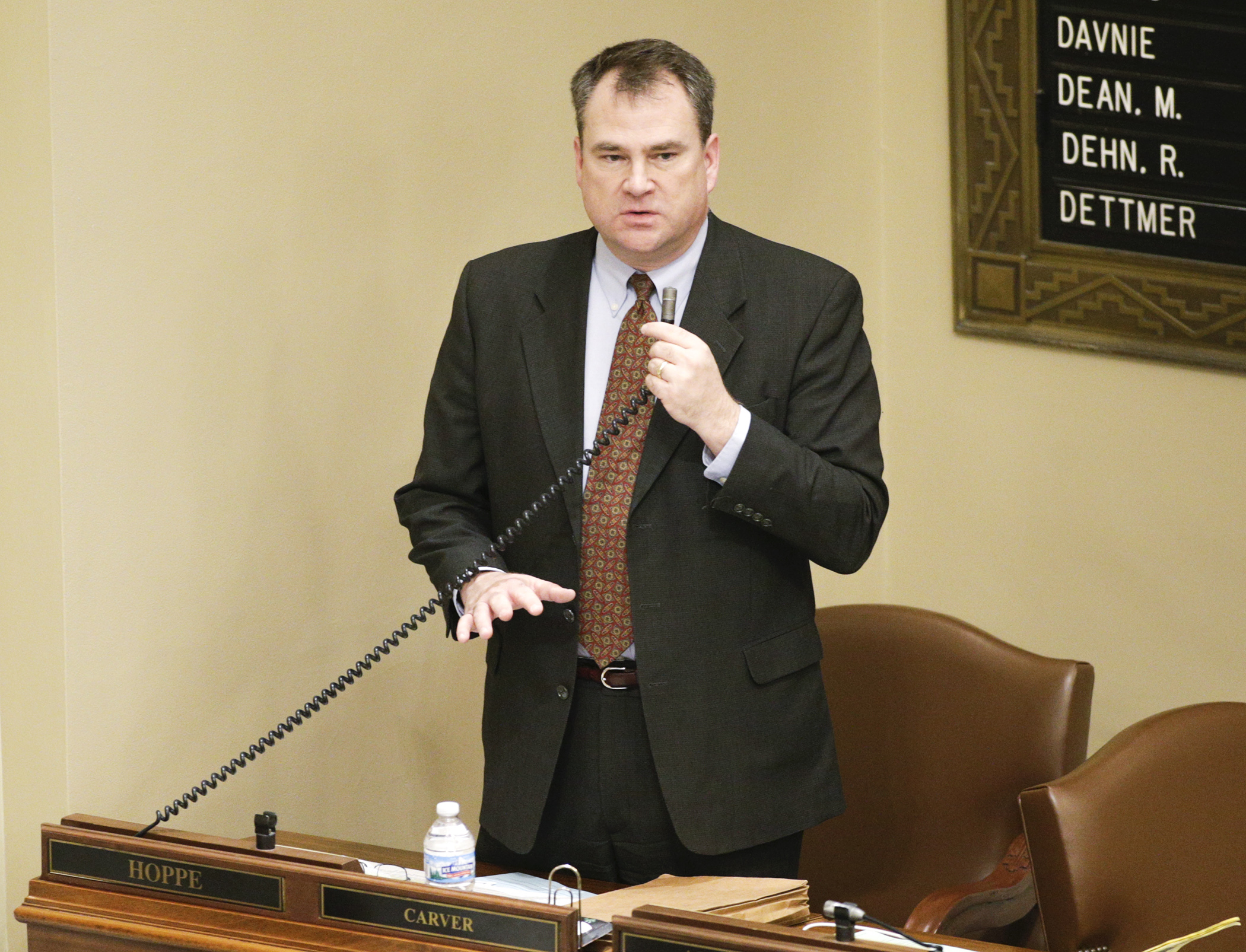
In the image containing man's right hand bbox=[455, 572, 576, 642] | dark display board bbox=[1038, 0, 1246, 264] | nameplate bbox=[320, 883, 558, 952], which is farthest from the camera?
dark display board bbox=[1038, 0, 1246, 264]

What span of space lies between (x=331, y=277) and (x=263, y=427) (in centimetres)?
33

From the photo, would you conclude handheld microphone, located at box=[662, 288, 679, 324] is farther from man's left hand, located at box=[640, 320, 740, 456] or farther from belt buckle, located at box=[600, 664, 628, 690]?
belt buckle, located at box=[600, 664, 628, 690]

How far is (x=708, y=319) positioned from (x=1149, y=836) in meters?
1.07

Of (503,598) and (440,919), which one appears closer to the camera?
(440,919)

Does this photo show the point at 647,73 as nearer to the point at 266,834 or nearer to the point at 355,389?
the point at 355,389

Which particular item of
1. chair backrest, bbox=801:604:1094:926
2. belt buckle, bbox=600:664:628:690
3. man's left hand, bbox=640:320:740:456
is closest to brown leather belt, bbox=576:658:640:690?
belt buckle, bbox=600:664:628:690

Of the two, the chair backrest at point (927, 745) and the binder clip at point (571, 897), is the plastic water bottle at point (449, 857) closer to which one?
the binder clip at point (571, 897)

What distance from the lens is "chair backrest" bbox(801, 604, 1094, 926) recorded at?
10.4 ft

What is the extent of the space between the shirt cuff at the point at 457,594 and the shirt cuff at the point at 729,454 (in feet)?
1.12

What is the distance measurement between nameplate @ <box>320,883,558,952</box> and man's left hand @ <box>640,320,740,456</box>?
2.24 ft

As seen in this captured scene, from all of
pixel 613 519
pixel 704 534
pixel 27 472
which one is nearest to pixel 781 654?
pixel 704 534

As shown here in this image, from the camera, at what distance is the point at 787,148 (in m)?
3.99

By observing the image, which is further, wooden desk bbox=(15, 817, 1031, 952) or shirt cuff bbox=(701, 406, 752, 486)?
shirt cuff bbox=(701, 406, 752, 486)

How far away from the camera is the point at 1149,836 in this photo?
2.50 m
